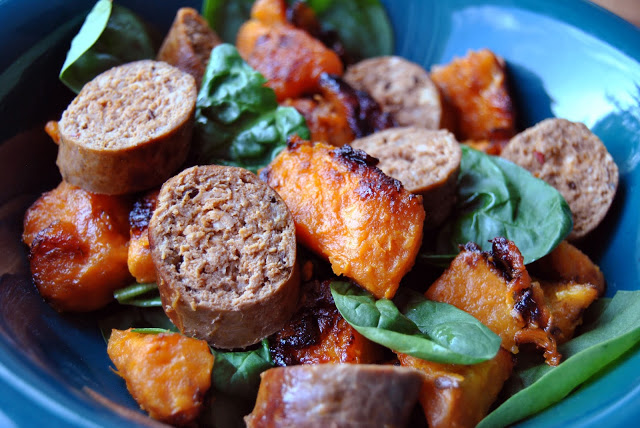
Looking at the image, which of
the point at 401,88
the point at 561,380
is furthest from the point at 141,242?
the point at 401,88

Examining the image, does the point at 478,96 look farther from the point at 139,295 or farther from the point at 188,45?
the point at 139,295

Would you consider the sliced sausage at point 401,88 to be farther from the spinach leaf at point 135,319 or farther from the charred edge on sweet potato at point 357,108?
the spinach leaf at point 135,319

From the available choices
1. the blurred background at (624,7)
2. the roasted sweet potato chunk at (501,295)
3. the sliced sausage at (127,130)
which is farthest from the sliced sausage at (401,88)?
the blurred background at (624,7)

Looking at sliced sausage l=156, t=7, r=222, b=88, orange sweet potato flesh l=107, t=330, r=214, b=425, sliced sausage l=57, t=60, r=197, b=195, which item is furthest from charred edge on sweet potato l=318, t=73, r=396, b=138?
orange sweet potato flesh l=107, t=330, r=214, b=425

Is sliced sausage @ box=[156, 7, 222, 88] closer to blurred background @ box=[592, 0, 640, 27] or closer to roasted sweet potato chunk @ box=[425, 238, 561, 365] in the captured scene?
roasted sweet potato chunk @ box=[425, 238, 561, 365]

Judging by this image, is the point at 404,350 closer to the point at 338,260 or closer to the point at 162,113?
the point at 338,260

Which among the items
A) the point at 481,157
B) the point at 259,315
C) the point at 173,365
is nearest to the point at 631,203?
the point at 481,157
